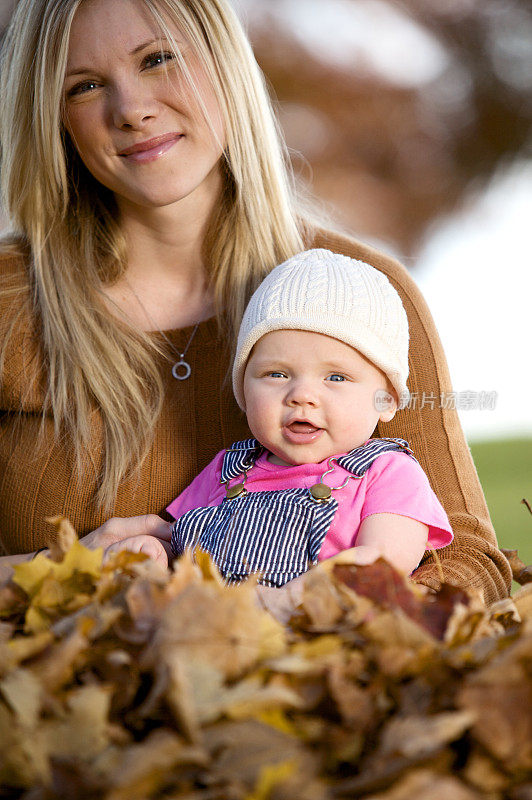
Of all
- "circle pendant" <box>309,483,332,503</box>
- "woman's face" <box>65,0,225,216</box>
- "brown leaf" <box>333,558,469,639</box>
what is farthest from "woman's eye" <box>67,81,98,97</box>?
"brown leaf" <box>333,558,469,639</box>

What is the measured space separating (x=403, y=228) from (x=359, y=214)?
471mm

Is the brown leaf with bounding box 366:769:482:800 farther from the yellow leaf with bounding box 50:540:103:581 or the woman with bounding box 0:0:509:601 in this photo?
the woman with bounding box 0:0:509:601

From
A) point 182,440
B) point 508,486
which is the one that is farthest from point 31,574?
point 508,486

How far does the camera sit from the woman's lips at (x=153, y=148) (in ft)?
5.42

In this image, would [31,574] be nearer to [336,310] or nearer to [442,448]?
[336,310]

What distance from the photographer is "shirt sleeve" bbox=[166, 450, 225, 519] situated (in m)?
1.51

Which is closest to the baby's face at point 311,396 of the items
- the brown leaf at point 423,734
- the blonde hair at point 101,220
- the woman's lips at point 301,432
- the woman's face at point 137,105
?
the woman's lips at point 301,432

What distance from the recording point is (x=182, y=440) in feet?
5.57

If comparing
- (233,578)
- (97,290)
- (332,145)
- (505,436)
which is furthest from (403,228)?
(233,578)

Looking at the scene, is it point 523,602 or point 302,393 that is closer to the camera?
point 523,602

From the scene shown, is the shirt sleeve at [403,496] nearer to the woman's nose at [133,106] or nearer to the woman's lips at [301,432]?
the woman's lips at [301,432]

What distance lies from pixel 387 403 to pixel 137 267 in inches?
28.3

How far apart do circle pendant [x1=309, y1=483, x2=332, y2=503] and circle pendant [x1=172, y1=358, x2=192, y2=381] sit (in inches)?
20.4

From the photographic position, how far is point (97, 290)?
1819mm
